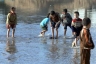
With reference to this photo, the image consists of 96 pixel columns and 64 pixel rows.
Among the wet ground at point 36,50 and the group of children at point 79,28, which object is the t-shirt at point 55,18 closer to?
the group of children at point 79,28

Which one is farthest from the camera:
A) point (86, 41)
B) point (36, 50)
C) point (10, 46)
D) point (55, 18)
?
point (55, 18)

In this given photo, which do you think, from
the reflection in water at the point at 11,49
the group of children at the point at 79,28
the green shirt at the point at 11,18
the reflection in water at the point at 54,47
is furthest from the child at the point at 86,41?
the green shirt at the point at 11,18

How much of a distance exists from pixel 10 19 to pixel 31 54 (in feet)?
14.4

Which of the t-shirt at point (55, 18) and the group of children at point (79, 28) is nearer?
the group of children at point (79, 28)

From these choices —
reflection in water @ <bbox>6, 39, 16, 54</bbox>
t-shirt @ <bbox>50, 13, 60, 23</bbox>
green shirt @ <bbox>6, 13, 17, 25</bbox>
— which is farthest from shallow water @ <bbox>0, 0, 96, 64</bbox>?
t-shirt @ <bbox>50, 13, 60, 23</bbox>

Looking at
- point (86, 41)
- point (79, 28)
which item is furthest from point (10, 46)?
point (86, 41)

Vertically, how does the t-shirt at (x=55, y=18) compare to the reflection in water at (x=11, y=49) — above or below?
above

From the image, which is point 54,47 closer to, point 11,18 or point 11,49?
point 11,49

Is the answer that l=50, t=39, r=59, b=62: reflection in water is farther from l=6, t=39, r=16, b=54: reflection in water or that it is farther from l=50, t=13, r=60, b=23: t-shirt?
l=6, t=39, r=16, b=54: reflection in water

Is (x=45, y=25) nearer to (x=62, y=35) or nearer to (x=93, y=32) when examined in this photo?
(x=62, y=35)

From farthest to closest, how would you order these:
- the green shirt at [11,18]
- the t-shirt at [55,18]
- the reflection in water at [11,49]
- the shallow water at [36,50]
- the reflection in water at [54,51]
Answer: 1. the green shirt at [11,18]
2. the t-shirt at [55,18]
3. the reflection in water at [54,51]
4. the reflection in water at [11,49]
5. the shallow water at [36,50]

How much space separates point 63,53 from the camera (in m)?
12.0

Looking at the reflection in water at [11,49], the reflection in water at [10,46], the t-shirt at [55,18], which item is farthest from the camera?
the t-shirt at [55,18]

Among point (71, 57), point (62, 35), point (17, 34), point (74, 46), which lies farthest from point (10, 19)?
point (71, 57)
